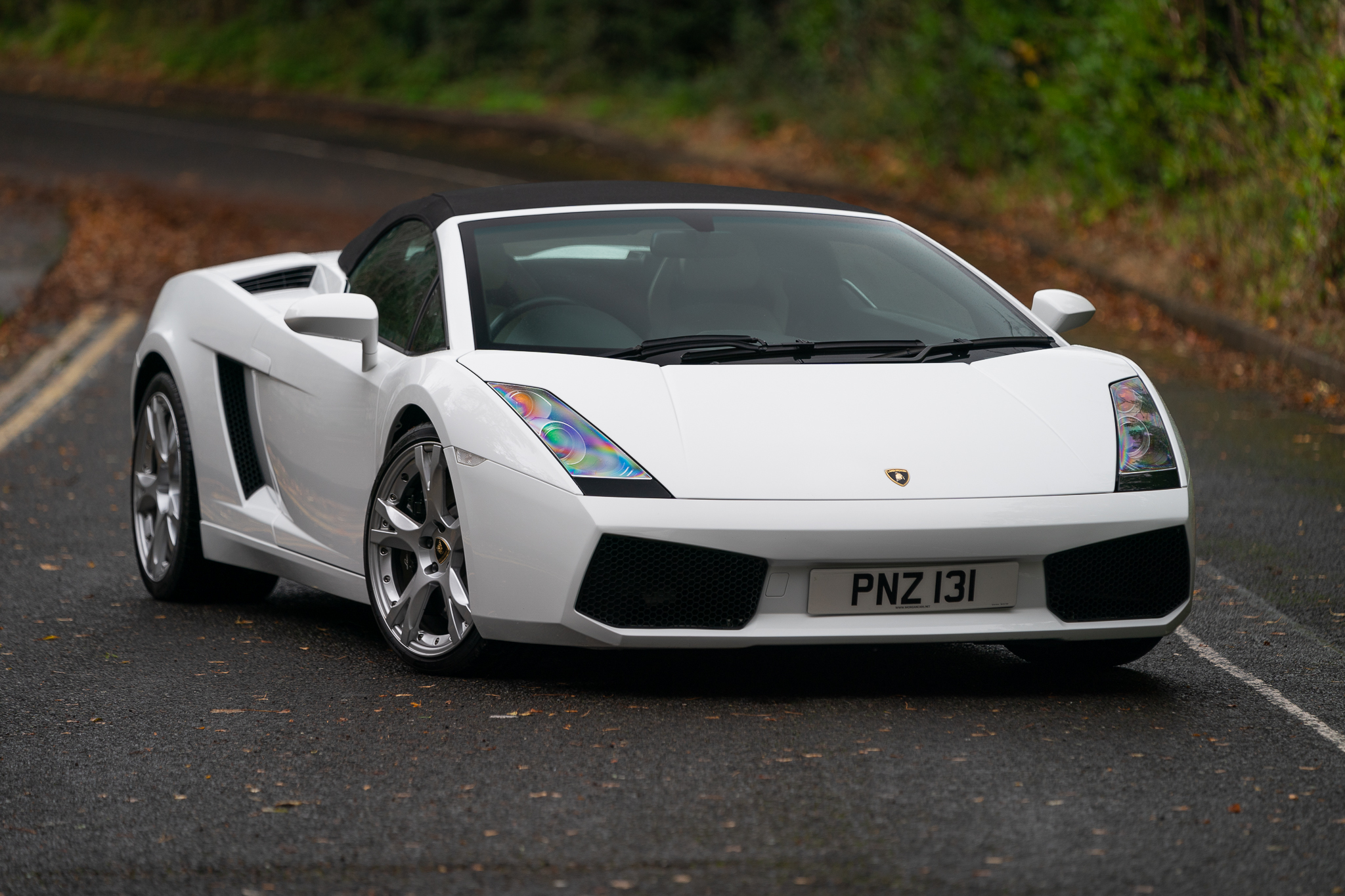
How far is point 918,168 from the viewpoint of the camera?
2070cm

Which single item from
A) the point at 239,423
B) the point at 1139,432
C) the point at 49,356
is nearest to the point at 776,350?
the point at 1139,432

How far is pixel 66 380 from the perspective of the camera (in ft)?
38.5

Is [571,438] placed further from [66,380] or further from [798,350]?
[66,380]

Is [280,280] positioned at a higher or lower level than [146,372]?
higher

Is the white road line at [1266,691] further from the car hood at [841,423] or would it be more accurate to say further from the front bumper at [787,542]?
the car hood at [841,423]

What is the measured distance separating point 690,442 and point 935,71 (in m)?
16.7

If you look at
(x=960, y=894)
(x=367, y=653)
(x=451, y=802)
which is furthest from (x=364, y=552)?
(x=960, y=894)

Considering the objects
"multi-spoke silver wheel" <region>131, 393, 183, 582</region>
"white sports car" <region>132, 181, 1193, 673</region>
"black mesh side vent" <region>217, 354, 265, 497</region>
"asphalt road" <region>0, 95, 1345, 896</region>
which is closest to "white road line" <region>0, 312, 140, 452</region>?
"multi-spoke silver wheel" <region>131, 393, 183, 582</region>

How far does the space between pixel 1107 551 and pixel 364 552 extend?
2072mm

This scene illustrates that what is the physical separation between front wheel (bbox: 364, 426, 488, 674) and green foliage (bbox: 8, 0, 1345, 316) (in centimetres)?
800

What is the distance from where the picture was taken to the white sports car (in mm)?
4512

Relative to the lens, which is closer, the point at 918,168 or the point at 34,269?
the point at 34,269

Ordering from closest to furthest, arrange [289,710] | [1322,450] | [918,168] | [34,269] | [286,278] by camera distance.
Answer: [289,710] → [286,278] → [1322,450] → [34,269] → [918,168]

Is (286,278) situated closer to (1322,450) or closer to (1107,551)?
(1107,551)
